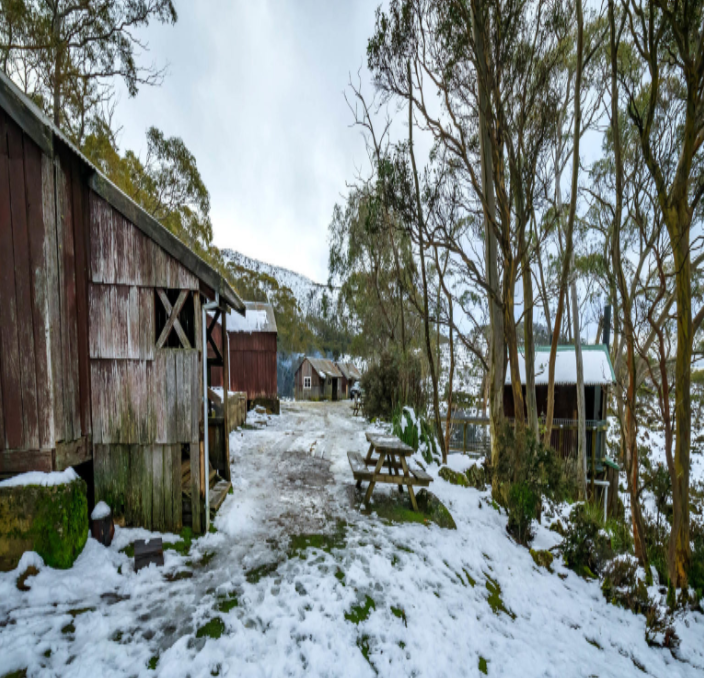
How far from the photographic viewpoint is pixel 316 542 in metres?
4.08

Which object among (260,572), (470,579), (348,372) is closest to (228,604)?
(260,572)

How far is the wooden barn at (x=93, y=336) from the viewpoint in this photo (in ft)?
11.0

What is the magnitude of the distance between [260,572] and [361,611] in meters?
1.09

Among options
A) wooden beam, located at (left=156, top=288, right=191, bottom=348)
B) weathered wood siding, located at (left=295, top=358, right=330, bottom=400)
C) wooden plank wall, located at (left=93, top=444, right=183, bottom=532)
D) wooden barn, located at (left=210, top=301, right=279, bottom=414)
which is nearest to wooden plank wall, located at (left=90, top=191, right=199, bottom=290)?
wooden beam, located at (left=156, top=288, right=191, bottom=348)

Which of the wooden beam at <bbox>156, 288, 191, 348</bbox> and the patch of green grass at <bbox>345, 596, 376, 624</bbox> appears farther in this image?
the wooden beam at <bbox>156, 288, 191, 348</bbox>

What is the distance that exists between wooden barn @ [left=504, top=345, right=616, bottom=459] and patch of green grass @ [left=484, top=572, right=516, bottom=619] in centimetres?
929

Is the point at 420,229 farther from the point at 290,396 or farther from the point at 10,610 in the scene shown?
the point at 290,396

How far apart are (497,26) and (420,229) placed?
378cm

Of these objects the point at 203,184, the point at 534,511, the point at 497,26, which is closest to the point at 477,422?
the point at 534,511

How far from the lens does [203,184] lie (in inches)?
667

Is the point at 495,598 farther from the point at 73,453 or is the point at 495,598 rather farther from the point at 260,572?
the point at 73,453

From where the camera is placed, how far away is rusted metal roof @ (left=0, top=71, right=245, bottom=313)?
128 inches

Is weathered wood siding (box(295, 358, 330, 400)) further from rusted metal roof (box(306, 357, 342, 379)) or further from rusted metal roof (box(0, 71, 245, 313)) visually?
rusted metal roof (box(0, 71, 245, 313))

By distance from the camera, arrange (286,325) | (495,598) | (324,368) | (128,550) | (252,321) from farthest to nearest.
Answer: (286,325), (324,368), (252,321), (495,598), (128,550)
